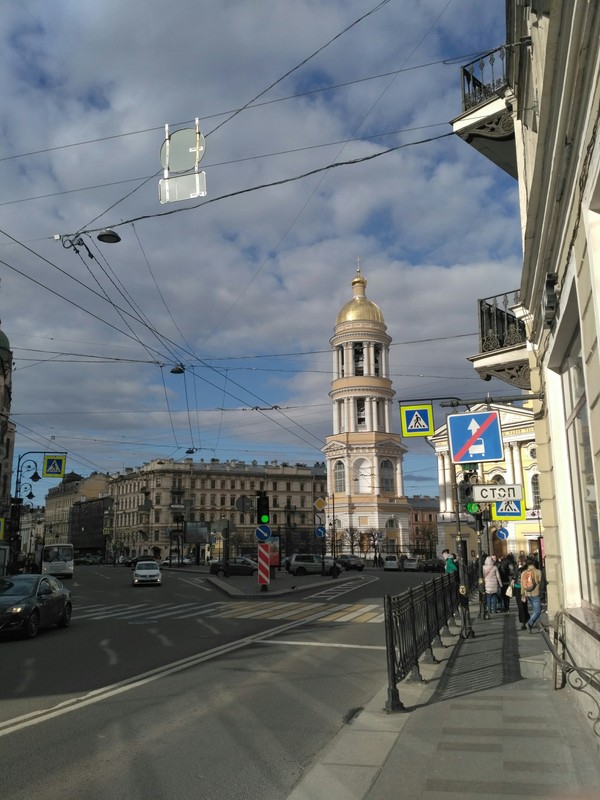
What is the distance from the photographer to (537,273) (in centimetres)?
862

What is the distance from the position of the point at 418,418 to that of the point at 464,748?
43.8ft

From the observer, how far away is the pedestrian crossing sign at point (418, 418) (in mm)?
18797

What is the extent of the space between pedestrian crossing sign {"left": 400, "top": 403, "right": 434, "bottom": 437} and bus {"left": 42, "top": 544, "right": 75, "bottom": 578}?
41.7 meters

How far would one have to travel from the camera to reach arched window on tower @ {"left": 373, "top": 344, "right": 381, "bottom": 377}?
3563 inches

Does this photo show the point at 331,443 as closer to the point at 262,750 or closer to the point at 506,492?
the point at 506,492

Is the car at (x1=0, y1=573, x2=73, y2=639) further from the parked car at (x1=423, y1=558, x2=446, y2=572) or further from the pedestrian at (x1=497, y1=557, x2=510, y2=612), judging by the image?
the parked car at (x1=423, y1=558, x2=446, y2=572)

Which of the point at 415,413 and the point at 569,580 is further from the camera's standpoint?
the point at 415,413

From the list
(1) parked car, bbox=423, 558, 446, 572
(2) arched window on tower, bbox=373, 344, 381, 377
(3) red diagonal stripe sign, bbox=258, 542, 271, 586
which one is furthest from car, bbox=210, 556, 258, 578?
(2) arched window on tower, bbox=373, 344, 381, 377

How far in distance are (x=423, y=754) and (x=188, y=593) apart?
25534 millimetres

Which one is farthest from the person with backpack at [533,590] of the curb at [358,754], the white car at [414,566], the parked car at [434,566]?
the white car at [414,566]

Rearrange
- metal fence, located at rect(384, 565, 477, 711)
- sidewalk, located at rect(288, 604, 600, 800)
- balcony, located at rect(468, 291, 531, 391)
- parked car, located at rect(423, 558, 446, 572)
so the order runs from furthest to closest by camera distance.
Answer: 1. parked car, located at rect(423, 558, 446, 572)
2. balcony, located at rect(468, 291, 531, 391)
3. metal fence, located at rect(384, 565, 477, 711)
4. sidewalk, located at rect(288, 604, 600, 800)

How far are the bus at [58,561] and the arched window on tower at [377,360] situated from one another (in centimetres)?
4906

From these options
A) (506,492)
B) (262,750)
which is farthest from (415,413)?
(262,750)

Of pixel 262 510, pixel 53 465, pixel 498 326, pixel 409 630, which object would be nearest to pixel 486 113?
pixel 498 326
